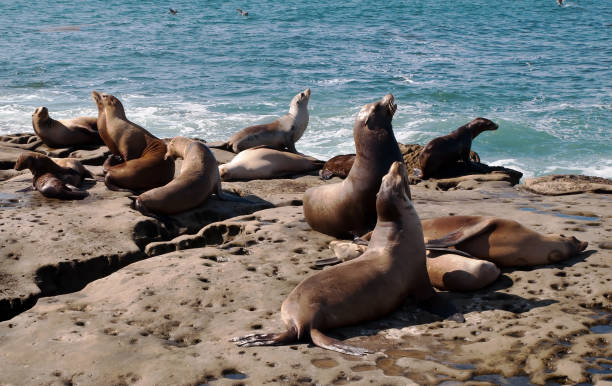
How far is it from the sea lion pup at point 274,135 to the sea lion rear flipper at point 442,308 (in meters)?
6.42

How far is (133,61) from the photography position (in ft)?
85.6

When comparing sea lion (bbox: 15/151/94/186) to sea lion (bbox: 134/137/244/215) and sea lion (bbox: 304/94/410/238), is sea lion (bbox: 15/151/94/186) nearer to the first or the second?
sea lion (bbox: 134/137/244/215)

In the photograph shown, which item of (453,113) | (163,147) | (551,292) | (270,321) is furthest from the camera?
(453,113)

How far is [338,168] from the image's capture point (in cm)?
928

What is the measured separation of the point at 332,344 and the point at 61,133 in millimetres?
8143

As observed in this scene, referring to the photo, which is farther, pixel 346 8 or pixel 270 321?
pixel 346 8

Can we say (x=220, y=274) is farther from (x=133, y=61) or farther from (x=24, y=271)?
(x=133, y=61)

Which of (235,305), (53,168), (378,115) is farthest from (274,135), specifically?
(235,305)

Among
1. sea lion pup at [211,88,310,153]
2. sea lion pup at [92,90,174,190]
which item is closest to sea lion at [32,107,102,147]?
sea lion pup at [92,90,174,190]

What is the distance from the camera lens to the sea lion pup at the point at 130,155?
8086 millimetres

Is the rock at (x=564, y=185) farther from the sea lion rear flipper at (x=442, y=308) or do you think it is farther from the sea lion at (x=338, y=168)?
the sea lion rear flipper at (x=442, y=308)

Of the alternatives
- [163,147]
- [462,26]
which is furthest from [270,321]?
[462,26]

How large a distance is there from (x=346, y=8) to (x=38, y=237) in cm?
3463

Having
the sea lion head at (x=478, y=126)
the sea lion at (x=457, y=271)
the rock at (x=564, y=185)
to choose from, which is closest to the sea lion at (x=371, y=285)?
the sea lion at (x=457, y=271)
